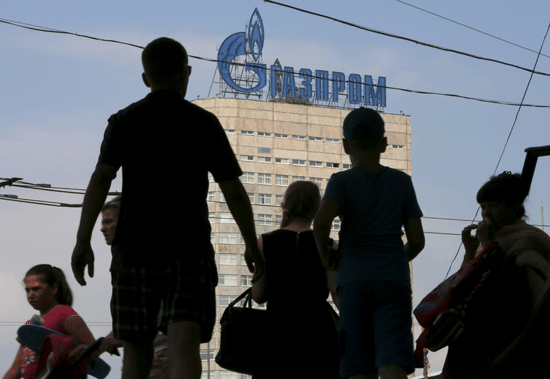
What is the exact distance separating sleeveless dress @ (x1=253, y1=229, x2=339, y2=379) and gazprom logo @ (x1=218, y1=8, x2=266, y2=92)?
238ft

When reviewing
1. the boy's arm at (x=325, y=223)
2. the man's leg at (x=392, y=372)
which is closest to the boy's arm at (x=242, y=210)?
the boy's arm at (x=325, y=223)

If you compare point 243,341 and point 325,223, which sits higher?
point 325,223

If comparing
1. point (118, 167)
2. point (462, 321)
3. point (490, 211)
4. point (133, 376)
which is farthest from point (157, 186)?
point (490, 211)

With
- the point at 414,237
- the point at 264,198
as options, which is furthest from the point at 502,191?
the point at 264,198

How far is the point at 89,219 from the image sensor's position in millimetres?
2738

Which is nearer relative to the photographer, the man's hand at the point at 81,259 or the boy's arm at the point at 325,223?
the man's hand at the point at 81,259

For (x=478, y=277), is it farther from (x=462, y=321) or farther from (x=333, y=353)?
(x=333, y=353)

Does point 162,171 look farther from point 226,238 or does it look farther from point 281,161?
point 281,161

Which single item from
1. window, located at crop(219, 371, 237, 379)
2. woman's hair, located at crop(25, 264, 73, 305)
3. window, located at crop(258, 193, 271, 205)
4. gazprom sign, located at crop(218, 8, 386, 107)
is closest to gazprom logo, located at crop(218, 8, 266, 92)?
gazprom sign, located at crop(218, 8, 386, 107)

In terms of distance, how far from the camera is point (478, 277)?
294 centimetres

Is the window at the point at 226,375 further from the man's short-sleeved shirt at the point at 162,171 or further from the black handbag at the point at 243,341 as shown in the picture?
the man's short-sleeved shirt at the point at 162,171

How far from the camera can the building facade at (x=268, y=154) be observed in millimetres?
83625

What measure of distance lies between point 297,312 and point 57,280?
59.4 inches

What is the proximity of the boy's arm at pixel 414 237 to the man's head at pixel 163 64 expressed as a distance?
1.20 metres
